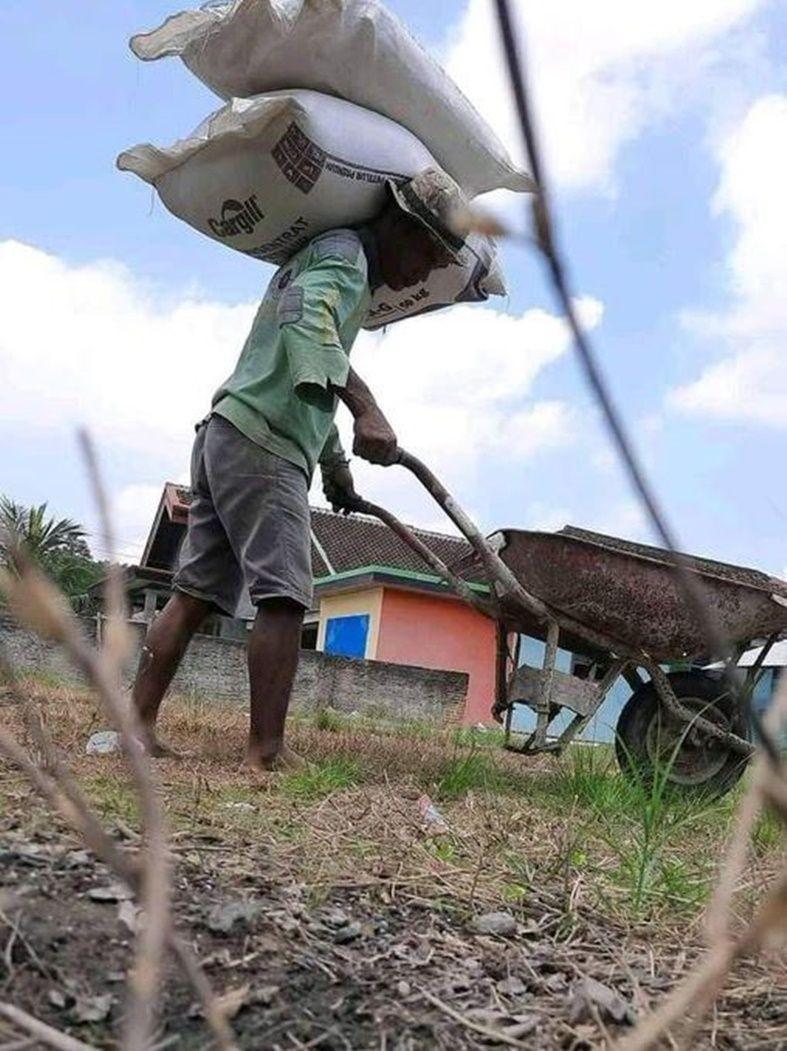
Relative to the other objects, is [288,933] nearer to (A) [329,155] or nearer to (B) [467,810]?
(B) [467,810]

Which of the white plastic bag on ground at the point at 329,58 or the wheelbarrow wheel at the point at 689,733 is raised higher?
the white plastic bag on ground at the point at 329,58

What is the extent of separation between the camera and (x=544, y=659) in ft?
11.8

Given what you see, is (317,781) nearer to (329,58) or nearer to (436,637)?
(329,58)

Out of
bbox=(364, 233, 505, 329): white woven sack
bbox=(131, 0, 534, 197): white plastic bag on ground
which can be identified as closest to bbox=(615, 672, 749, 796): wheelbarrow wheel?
bbox=(364, 233, 505, 329): white woven sack

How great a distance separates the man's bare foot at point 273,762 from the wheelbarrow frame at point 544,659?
0.88 metres

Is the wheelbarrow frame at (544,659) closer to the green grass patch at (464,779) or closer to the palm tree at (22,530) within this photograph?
the green grass patch at (464,779)

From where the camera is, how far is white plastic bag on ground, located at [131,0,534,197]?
3.17 metres

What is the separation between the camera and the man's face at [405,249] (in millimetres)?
3277

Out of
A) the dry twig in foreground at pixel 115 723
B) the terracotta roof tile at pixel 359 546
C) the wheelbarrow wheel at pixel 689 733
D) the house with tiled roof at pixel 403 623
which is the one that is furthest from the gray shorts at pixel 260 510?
the terracotta roof tile at pixel 359 546

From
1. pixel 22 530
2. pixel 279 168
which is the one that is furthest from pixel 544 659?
pixel 22 530

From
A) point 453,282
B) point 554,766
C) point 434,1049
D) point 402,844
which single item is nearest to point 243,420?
point 453,282

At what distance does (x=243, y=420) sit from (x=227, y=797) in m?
1.19

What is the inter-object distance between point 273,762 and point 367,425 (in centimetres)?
96

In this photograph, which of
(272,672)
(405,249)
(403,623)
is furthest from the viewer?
(403,623)
